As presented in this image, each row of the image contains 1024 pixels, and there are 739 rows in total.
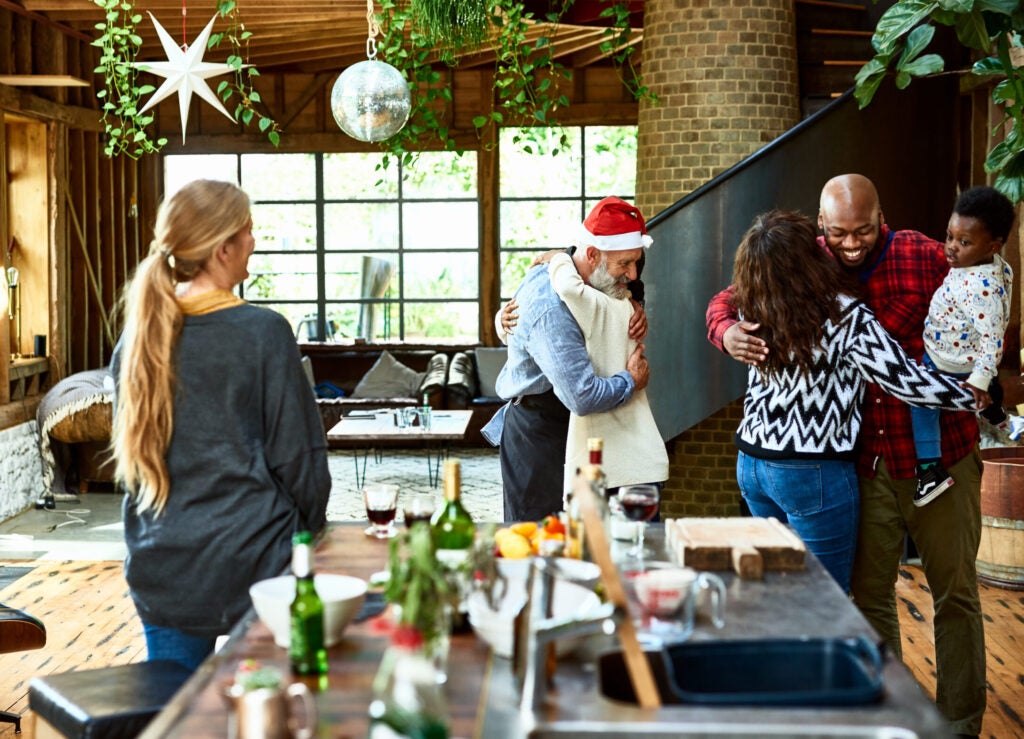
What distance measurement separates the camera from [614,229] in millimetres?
3504

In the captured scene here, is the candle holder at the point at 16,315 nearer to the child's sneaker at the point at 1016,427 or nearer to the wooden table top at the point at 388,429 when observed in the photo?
the wooden table top at the point at 388,429

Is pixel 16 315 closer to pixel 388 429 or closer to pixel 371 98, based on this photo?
pixel 388 429

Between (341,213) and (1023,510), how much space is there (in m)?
8.03

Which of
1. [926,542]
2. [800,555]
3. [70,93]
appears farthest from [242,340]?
[70,93]

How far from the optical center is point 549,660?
5.74 ft

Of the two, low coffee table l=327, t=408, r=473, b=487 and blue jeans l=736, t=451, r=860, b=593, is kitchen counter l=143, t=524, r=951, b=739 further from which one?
low coffee table l=327, t=408, r=473, b=487

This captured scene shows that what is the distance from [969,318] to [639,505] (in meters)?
1.45

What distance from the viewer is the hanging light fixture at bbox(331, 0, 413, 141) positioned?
4.98 metres

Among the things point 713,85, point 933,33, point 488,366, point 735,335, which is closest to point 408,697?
point 735,335

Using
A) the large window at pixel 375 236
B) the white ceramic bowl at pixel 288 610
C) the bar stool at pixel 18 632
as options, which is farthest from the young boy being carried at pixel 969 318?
the large window at pixel 375 236

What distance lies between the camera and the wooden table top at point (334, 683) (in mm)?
1613

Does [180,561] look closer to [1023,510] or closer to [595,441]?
[595,441]

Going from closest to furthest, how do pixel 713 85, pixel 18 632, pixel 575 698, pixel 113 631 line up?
pixel 575 698 < pixel 18 632 < pixel 113 631 < pixel 713 85

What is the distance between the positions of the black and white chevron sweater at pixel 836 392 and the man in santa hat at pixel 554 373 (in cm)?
45
